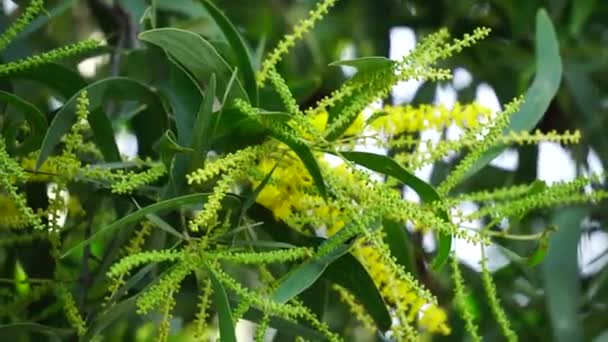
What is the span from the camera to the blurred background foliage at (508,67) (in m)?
0.89


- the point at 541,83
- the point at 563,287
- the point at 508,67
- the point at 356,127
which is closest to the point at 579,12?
the point at 508,67

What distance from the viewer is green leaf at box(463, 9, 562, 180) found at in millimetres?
596

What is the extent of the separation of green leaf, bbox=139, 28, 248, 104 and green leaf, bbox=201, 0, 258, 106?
0.05 ft

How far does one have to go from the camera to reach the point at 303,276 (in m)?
0.47

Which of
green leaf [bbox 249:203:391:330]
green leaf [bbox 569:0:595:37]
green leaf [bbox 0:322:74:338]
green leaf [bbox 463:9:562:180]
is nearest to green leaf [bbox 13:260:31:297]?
green leaf [bbox 0:322:74:338]

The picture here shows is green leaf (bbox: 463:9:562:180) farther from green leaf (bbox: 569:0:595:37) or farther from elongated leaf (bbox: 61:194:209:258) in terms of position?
green leaf (bbox: 569:0:595:37)

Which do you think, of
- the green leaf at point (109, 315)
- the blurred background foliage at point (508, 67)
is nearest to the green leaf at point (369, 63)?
the green leaf at point (109, 315)

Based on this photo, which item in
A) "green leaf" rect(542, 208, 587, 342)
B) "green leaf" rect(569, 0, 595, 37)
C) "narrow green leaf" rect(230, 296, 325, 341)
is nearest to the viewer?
"narrow green leaf" rect(230, 296, 325, 341)

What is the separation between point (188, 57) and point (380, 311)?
0.54 feet

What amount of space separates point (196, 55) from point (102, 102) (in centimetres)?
7

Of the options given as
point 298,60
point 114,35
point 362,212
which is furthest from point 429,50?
point 298,60

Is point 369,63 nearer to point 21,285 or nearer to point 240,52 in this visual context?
point 240,52

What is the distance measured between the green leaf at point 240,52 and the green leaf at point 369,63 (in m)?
0.07

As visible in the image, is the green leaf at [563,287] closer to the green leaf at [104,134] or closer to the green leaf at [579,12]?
the green leaf at [579,12]
